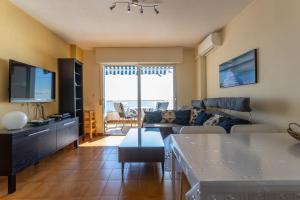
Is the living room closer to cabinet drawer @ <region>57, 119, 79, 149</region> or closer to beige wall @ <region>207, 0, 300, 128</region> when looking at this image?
beige wall @ <region>207, 0, 300, 128</region>

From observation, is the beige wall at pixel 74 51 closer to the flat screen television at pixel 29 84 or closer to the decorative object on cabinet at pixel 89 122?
the decorative object on cabinet at pixel 89 122

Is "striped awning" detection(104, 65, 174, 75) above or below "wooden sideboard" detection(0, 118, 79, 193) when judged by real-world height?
above

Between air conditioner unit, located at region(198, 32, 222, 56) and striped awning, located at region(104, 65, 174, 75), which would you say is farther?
striped awning, located at region(104, 65, 174, 75)

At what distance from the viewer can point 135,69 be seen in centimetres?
729

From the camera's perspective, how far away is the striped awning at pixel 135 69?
7.11 meters

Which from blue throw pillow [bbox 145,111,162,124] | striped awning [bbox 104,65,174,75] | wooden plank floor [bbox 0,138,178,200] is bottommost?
wooden plank floor [bbox 0,138,178,200]

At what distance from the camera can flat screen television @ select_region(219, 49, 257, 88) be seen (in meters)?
3.56

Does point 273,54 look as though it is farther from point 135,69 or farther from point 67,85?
point 135,69

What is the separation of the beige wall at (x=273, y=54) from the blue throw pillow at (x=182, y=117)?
5.32 ft

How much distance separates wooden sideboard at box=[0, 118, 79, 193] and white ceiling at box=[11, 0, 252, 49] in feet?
5.98

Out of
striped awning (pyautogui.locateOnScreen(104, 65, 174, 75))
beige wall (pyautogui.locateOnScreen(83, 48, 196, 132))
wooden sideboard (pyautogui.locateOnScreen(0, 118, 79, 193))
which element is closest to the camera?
wooden sideboard (pyautogui.locateOnScreen(0, 118, 79, 193))

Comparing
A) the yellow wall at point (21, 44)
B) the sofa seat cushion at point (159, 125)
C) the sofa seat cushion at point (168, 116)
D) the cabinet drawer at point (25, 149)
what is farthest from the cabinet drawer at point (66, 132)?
the sofa seat cushion at point (168, 116)

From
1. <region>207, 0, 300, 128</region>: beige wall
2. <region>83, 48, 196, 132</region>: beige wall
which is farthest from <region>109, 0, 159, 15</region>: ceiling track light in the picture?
<region>83, 48, 196, 132</region>: beige wall

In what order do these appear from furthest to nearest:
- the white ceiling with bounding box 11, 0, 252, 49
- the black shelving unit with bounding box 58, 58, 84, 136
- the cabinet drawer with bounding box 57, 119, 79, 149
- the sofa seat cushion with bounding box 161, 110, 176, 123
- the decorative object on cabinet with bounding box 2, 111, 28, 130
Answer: the sofa seat cushion with bounding box 161, 110, 176, 123, the black shelving unit with bounding box 58, 58, 84, 136, the cabinet drawer with bounding box 57, 119, 79, 149, the white ceiling with bounding box 11, 0, 252, 49, the decorative object on cabinet with bounding box 2, 111, 28, 130
